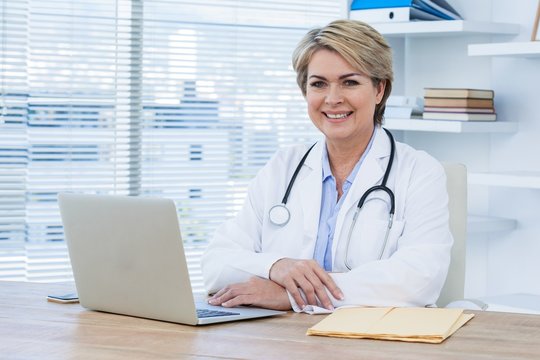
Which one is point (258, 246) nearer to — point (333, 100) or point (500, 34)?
point (333, 100)

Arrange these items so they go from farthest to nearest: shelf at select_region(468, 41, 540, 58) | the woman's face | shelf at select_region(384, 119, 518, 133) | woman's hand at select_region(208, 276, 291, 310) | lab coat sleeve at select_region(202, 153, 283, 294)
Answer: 1. shelf at select_region(384, 119, 518, 133)
2. shelf at select_region(468, 41, 540, 58)
3. the woman's face
4. lab coat sleeve at select_region(202, 153, 283, 294)
5. woman's hand at select_region(208, 276, 291, 310)

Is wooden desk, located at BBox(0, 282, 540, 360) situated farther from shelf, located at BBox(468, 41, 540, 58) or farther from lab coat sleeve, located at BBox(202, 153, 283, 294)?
shelf, located at BBox(468, 41, 540, 58)

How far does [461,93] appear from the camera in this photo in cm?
356

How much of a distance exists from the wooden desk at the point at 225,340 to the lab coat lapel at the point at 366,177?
0.45 m

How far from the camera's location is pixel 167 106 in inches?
163

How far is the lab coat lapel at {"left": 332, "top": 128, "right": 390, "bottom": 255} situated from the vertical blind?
5.65 feet

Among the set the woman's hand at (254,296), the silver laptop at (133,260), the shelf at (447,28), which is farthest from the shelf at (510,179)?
the silver laptop at (133,260)

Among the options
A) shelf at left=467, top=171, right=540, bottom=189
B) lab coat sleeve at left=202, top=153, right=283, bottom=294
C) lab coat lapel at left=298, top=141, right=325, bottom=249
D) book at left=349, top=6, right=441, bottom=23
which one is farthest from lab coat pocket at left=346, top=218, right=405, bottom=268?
book at left=349, top=6, right=441, bottom=23

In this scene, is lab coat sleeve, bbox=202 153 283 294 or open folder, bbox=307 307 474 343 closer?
open folder, bbox=307 307 474 343

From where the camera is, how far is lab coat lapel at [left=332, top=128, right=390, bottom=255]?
2375mm

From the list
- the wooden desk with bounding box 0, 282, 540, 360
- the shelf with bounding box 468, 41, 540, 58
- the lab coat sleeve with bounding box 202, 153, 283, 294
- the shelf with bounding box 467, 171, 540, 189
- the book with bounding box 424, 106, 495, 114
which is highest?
the shelf with bounding box 468, 41, 540, 58

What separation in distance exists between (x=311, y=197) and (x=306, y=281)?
1.34 feet

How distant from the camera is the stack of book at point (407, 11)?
372cm

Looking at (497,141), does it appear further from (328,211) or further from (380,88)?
(328,211)
